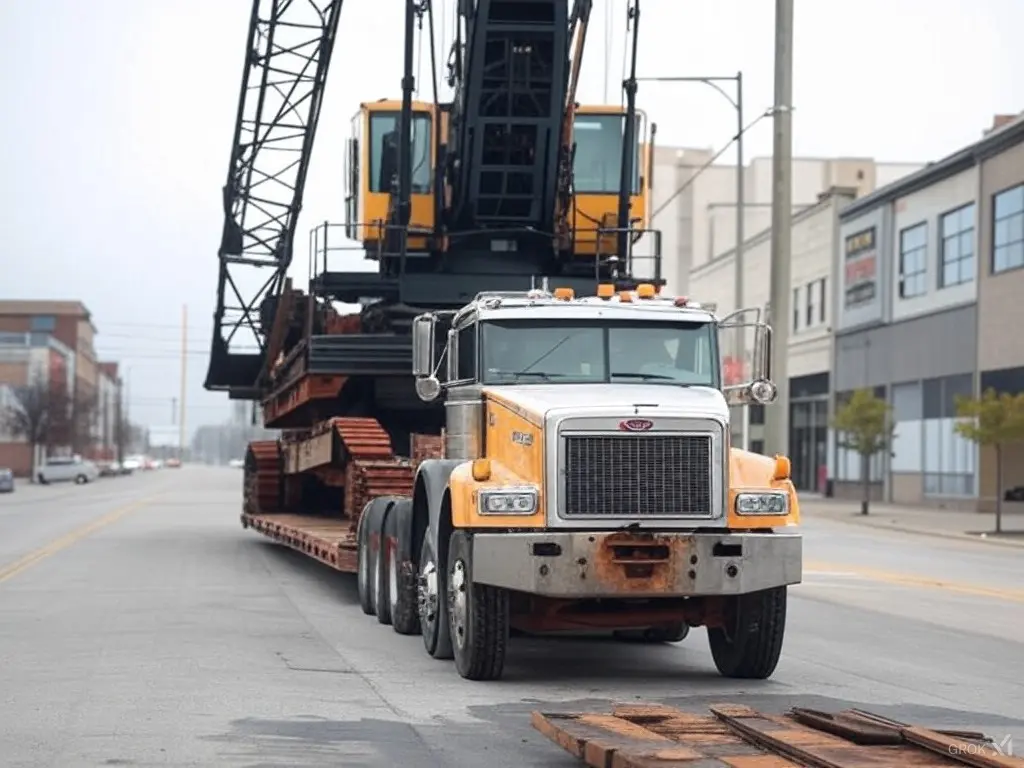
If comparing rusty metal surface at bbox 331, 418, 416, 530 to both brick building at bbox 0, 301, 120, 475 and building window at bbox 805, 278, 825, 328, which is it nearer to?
building window at bbox 805, 278, 825, 328

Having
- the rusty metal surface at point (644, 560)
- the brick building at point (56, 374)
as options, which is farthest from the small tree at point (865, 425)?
the brick building at point (56, 374)

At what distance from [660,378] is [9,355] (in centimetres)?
12455

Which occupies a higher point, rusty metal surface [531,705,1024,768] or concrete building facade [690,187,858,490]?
concrete building facade [690,187,858,490]

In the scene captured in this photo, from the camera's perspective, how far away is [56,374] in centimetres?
13200

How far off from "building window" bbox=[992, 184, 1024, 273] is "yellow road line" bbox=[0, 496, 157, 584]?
84.2ft

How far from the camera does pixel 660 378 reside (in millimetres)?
13352

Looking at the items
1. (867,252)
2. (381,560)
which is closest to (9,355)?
(867,252)

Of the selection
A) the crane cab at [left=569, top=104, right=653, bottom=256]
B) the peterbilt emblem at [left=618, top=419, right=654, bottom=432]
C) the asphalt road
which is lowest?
the asphalt road

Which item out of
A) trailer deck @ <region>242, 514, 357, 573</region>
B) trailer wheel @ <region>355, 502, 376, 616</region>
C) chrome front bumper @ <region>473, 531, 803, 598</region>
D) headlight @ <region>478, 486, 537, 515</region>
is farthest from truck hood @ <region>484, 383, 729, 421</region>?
trailer deck @ <region>242, 514, 357, 573</region>

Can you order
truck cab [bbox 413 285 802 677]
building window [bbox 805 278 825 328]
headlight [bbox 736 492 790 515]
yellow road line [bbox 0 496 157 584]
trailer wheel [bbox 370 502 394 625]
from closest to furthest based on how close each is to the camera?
truck cab [bbox 413 285 802 677]
headlight [bbox 736 492 790 515]
trailer wheel [bbox 370 502 394 625]
yellow road line [bbox 0 496 157 584]
building window [bbox 805 278 825 328]

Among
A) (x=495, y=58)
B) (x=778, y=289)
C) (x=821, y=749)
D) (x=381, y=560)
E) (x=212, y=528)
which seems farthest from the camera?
(x=212, y=528)

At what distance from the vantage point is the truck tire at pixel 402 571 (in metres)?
15.2

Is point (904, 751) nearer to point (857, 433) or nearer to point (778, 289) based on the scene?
point (778, 289)

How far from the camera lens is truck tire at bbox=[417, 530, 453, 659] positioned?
43.8ft
